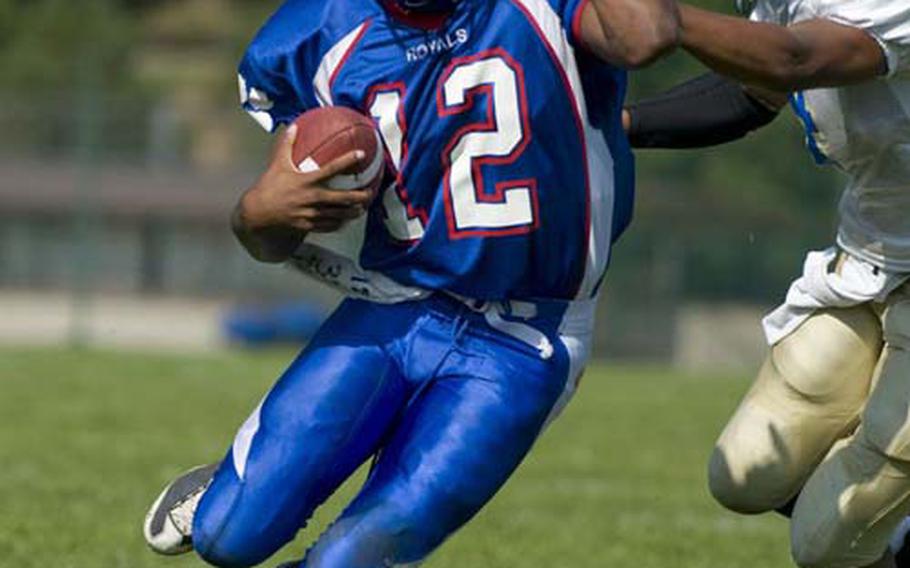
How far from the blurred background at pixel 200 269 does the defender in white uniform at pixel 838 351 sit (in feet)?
17.1

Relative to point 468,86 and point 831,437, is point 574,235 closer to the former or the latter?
point 468,86

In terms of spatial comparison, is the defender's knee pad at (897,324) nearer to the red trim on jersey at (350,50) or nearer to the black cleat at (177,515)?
the red trim on jersey at (350,50)

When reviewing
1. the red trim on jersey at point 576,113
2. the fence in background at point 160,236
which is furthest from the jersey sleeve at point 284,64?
the fence in background at point 160,236

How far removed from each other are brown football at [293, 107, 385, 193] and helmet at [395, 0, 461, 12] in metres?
0.24

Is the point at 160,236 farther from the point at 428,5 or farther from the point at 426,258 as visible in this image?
the point at 428,5

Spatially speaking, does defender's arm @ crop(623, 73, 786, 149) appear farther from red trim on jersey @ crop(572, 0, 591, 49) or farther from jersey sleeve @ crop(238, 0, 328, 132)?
jersey sleeve @ crop(238, 0, 328, 132)

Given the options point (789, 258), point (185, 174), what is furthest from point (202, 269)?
point (789, 258)

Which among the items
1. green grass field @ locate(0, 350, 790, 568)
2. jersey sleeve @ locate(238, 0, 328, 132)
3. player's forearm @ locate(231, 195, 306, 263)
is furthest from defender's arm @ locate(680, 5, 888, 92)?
green grass field @ locate(0, 350, 790, 568)

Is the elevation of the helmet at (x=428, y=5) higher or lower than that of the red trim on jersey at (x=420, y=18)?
higher

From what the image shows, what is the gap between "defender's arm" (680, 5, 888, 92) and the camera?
3939mm

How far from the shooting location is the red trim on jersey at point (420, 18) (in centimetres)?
416

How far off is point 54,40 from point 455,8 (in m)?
28.6

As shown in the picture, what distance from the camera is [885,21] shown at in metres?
4.24

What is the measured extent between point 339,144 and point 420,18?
338 millimetres
